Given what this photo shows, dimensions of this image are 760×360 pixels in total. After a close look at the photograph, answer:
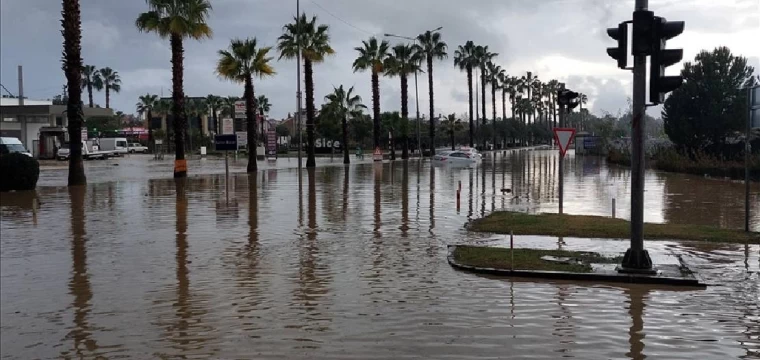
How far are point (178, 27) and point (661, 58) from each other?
105 feet

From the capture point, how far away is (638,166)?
36.6 ft

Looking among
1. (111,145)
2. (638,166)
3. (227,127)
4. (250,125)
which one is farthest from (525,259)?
(111,145)

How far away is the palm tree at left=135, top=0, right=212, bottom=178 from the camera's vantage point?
38438mm

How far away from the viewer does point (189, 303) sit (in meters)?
9.45

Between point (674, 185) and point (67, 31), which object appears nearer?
point (67, 31)

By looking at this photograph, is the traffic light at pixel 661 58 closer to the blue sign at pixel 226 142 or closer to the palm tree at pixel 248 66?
the blue sign at pixel 226 142

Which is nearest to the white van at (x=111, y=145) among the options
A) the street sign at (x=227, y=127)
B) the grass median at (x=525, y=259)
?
the street sign at (x=227, y=127)

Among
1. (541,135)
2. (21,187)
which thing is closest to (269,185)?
(21,187)

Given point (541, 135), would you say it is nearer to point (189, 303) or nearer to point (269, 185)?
point (269, 185)

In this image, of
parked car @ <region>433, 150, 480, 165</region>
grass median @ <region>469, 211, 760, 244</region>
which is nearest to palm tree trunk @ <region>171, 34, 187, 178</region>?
grass median @ <region>469, 211, 760, 244</region>

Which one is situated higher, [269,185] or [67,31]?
[67,31]

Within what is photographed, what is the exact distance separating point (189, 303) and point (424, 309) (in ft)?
9.92

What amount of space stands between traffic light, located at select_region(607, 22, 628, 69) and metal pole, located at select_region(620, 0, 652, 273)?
19cm

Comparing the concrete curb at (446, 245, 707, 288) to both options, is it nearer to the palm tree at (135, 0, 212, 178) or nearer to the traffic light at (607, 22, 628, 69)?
the traffic light at (607, 22, 628, 69)
